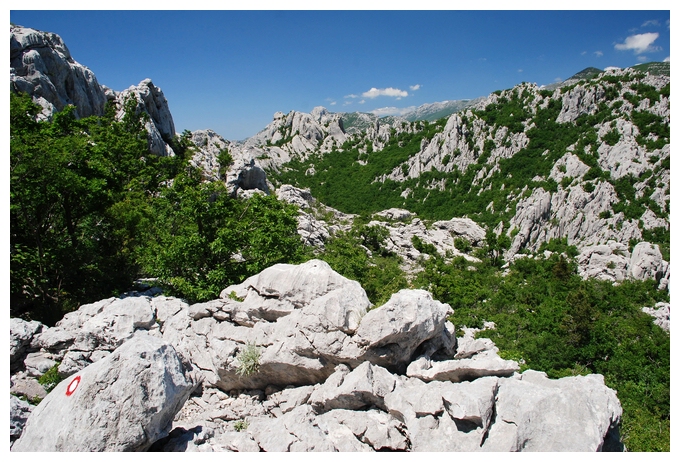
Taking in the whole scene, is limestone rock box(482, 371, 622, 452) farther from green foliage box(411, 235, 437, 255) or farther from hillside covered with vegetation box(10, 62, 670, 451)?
green foliage box(411, 235, 437, 255)

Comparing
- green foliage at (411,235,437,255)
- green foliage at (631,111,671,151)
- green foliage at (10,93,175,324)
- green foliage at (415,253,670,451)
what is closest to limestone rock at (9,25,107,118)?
green foliage at (10,93,175,324)

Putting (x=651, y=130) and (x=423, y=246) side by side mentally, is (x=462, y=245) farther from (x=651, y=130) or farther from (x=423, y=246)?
(x=651, y=130)

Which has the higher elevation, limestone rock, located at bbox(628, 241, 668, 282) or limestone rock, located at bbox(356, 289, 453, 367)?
limestone rock, located at bbox(356, 289, 453, 367)

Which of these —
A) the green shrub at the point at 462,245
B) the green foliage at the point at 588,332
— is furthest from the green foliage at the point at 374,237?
the green foliage at the point at 588,332

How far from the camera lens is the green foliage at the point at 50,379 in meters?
10.0

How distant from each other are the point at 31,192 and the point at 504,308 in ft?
95.3

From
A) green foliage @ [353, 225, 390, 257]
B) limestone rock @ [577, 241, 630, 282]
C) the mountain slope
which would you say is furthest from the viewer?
the mountain slope

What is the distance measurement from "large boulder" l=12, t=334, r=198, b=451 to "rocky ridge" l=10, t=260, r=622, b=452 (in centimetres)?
2

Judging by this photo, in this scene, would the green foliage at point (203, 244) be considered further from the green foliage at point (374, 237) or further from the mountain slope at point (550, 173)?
the mountain slope at point (550, 173)

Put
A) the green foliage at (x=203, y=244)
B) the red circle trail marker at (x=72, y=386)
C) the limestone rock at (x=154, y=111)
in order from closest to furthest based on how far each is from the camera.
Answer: the red circle trail marker at (x=72, y=386) → the green foliage at (x=203, y=244) → the limestone rock at (x=154, y=111)

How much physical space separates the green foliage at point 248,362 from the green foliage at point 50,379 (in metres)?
4.94

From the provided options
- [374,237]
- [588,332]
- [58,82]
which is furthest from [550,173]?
[58,82]

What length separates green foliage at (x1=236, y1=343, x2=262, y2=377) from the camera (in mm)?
10742

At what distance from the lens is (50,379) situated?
1009cm
